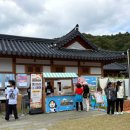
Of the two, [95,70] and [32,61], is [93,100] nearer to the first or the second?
[95,70]

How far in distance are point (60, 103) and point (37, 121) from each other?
318 cm

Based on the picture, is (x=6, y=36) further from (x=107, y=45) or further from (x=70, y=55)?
(x=107, y=45)

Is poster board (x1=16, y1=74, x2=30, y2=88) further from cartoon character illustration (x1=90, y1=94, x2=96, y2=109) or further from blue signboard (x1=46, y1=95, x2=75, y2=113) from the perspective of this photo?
cartoon character illustration (x1=90, y1=94, x2=96, y2=109)

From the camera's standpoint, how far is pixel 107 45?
50.6 m

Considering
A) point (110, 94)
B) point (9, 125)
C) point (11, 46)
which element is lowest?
point (9, 125)

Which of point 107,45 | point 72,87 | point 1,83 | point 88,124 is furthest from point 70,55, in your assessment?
point 107,45

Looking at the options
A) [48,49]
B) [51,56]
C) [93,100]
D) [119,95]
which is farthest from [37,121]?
[48,49]

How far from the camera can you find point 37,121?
456 inches

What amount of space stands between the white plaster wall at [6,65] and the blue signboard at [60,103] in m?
3.43

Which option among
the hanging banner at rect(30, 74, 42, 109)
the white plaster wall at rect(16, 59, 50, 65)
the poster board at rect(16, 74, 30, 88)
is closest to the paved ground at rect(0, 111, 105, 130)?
the hanging banner at rect(30, 74, 42, 109)

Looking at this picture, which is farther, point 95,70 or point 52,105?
point 95,70

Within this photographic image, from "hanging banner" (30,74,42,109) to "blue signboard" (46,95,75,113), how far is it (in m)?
0.48

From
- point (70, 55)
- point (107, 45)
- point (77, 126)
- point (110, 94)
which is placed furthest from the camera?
point (107, 45)

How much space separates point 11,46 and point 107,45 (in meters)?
35.7
